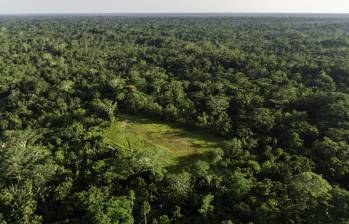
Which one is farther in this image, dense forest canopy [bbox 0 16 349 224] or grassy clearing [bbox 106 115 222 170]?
grassy clearing [bbox 106 115 222 170]

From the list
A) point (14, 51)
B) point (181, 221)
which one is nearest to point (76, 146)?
point (181, 221)

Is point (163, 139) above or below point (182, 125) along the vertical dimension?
below

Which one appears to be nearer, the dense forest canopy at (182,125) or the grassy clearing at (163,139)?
the dense forest canopy at (182,125)

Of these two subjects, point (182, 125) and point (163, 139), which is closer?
point (163, 139)

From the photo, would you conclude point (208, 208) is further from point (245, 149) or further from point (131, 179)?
point (245, 149)
